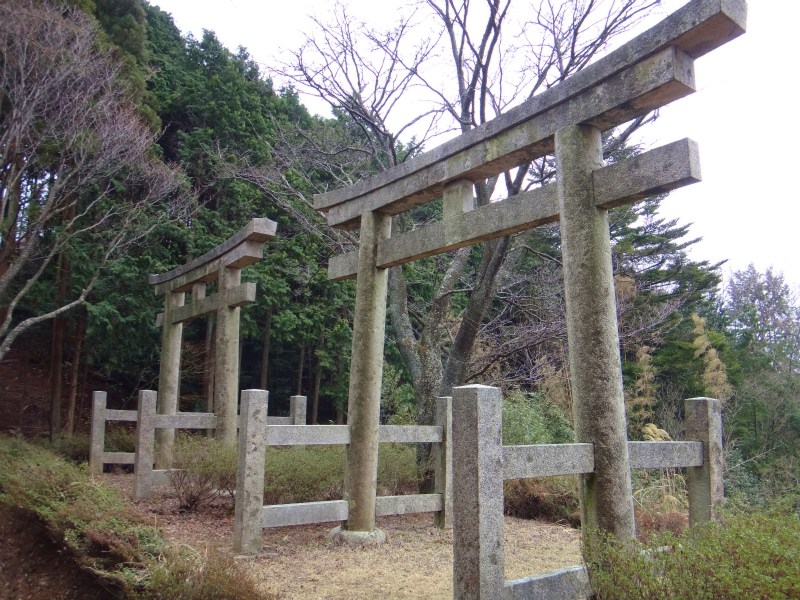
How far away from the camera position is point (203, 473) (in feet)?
22.6

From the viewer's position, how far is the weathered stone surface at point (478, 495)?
8.71ft

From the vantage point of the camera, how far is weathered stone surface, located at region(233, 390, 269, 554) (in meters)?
5.12

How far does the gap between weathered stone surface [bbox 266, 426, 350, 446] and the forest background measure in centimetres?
311

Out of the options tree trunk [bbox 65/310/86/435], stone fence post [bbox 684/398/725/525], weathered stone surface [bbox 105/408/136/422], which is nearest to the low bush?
stone fence post [bbox 684/398/725/525]

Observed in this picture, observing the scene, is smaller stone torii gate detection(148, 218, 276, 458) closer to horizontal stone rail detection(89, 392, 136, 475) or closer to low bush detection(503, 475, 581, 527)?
horizontal stone rail detection(89, 392, 136, 475)

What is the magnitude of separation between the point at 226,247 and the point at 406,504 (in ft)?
15.6

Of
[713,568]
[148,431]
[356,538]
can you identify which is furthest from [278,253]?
[713,568]

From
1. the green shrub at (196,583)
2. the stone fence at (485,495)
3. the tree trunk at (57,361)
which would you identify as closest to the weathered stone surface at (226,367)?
the green shrub at (196,583)

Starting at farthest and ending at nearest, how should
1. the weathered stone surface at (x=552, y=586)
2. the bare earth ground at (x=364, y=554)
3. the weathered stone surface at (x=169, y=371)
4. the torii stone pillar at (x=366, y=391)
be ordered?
the weathered stone surface at (x=169, y=371), the torii stone pillar at (x=366, y=391), the bare earth ground at (x=364, y=554), the weathered stone surface at (x=552, y=586)

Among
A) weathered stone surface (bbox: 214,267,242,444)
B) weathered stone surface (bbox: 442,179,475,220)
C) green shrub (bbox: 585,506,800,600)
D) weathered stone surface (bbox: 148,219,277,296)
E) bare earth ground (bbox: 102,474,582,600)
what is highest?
weathered stone surface (bbox: 148,219,277,296)

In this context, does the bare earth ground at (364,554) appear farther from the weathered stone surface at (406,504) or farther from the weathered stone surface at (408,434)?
the weathered stone surface at (408,434)

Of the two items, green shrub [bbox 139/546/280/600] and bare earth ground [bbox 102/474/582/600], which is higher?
green shrub [bbox 139/546/280/600]

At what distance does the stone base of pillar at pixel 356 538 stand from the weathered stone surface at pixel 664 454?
3.00m

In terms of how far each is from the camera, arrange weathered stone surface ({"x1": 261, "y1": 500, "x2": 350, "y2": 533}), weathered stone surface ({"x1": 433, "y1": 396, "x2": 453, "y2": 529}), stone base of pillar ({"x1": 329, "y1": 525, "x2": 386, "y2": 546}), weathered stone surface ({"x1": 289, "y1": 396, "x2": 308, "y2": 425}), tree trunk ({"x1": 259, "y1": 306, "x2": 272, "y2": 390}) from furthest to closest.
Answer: tree trunk ({"x1": 259, "y1": 306, "x2": 272, "y2": 390}) < weathered stone surface ({"x1": 289, "y1": 396, "x2": 308, "y2": 425}) < weathered stone surface ({"x1": 433, "y1": 396, "x2": 453, "y2": 529}) < stone base of pillar ({"x1": 329, "y1": 525, "x2": 386, "y2": 546}) < weathered stone surface ({"x1": 261, "y1": 500, "x2": 350, "y2": 533})
